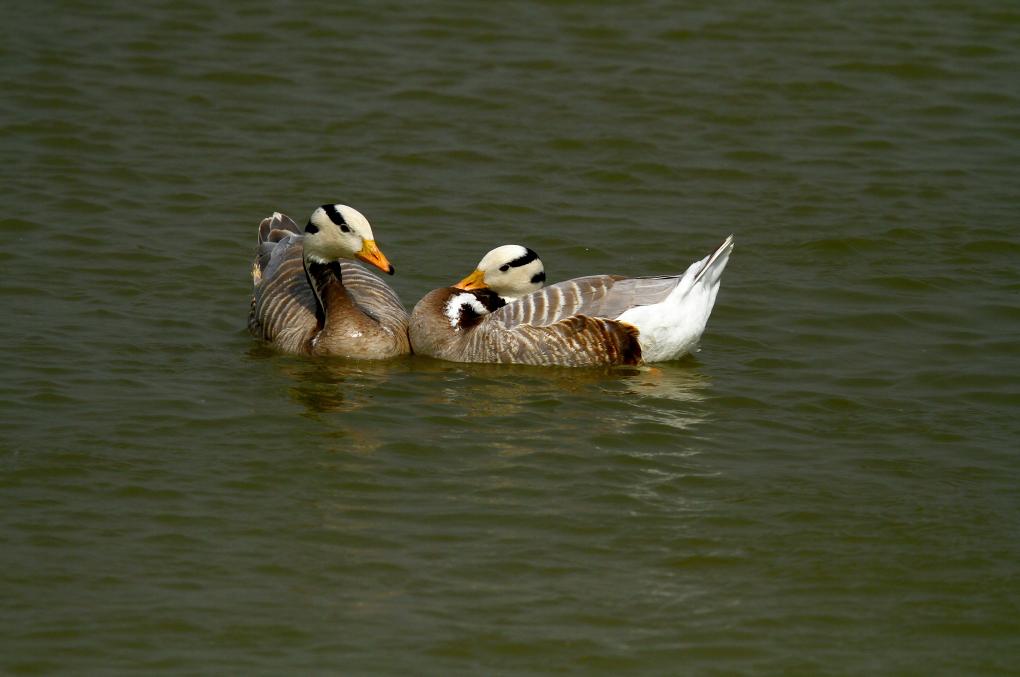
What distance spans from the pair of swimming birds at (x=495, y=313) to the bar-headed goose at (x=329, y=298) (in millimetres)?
10

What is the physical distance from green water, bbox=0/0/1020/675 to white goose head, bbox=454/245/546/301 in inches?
31.6

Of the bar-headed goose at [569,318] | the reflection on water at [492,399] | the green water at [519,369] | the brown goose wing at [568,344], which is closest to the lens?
the green water at [519,369]

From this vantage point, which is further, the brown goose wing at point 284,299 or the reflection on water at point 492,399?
the brown goose wing at point 284,299

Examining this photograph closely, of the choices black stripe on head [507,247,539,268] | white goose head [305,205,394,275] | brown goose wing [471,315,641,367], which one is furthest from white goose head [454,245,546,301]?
white goose head [305,205,394,275]

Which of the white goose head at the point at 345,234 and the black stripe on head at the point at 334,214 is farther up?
the black stripe on head at the point at 334,214

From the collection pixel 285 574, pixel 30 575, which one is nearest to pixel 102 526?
pixel 30 575

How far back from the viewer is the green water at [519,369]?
7.06m

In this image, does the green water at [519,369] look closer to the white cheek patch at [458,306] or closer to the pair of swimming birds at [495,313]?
the pair of swimming birds at [495,313]

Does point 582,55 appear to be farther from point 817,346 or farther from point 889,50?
point 817,346

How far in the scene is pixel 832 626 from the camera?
7.02 m

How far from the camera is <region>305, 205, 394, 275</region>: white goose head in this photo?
35.8 feet

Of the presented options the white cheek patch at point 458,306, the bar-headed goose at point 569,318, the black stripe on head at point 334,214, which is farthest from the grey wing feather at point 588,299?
the black stripe on head at point 334,214

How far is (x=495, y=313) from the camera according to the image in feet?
36.9

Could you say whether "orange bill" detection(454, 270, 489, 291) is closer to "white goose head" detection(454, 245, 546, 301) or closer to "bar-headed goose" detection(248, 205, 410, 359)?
"white goose head" detection(454, 245, 546, 301)
